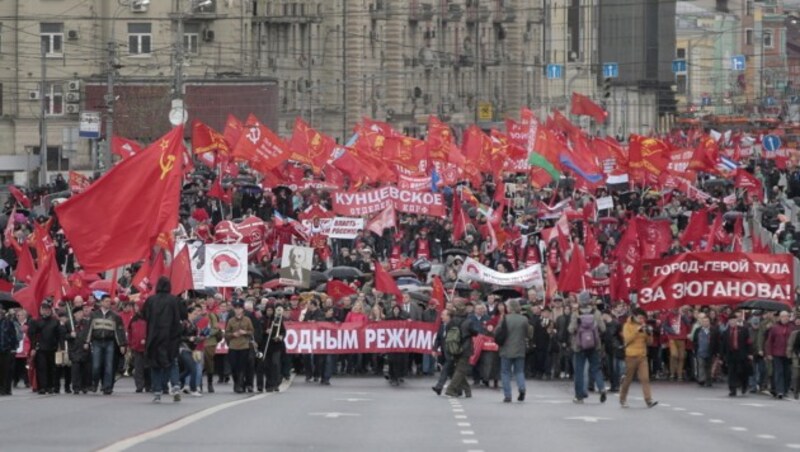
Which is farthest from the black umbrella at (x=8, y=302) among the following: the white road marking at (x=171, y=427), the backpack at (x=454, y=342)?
the backpack at (x=454, y=342)

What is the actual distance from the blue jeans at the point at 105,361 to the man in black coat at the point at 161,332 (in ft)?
8.53

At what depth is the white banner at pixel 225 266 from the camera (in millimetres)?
38906

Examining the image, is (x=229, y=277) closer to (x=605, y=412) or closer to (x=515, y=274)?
(x=515, y=274)

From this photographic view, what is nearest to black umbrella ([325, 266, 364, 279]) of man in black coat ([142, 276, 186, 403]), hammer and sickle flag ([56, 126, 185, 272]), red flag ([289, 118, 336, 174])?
hammer and sickle flag ([56, 126, 185, 272])

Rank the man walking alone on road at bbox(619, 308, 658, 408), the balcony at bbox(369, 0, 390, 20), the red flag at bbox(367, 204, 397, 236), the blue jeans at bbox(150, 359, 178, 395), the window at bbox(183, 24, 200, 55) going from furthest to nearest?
the balcony at bbox(369, 0, 390, 20), the window at bbox(183, 24, 200, 55), the red flag at bbox(367, 204, 397, 236), the man walking alone on road at bbox(619, 308, 658, 408), the blue jeans at bbox(150, 359, 178, 395)

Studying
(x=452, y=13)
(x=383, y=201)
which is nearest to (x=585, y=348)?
(x=383, y=201)

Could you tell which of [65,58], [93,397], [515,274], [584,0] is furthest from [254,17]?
[93,397]

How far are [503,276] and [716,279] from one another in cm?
656

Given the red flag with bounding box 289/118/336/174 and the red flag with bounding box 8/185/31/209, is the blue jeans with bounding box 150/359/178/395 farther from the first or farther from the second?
the red flag with bounding box 289/118/336/174

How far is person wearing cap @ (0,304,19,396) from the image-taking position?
3319 centimetres

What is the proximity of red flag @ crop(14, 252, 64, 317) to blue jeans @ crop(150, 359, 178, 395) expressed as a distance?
366 centimetres

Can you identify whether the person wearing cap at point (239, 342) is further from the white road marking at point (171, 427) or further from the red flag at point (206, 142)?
the red flag at point (206, 142)

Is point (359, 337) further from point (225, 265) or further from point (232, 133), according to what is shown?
point (232, 133)

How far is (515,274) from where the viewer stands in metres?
43.2
